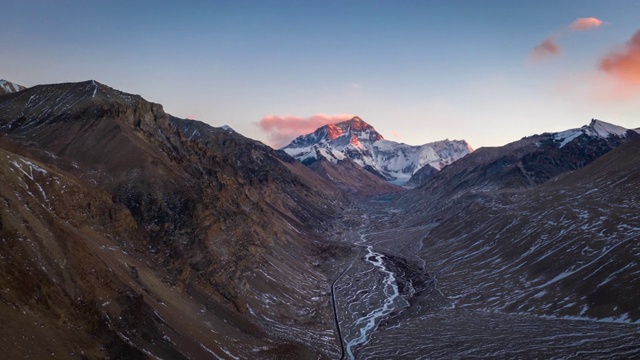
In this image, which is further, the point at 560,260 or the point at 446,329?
the point at 560,260

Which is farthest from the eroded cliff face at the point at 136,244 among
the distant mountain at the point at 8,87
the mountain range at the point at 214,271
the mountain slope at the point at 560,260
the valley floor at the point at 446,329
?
the mountain slope at the point at 560,260

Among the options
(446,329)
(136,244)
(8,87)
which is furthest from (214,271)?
(8,87)

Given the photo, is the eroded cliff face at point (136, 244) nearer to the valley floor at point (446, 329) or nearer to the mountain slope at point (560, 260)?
the valley floor at point (446, 329)

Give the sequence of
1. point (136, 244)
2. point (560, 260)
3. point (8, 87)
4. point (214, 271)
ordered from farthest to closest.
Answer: point (8, 87) < point (560, 260) < point (214, 271) < point (136, 244)

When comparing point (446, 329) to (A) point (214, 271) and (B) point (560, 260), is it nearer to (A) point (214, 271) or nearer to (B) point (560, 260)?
→ (B) point (560, 260)

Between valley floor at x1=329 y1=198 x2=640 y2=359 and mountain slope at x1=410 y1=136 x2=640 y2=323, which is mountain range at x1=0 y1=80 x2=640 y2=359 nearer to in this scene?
valley floor at x1=329 y1=198 x2=640 y2=359

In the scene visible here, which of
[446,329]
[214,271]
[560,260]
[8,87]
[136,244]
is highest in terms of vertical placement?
[8,87]

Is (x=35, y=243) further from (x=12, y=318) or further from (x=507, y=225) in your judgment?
(x=507, y=225)

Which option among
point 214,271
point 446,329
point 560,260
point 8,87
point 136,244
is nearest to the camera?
point 136,244
